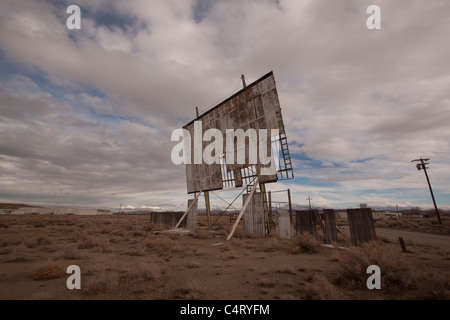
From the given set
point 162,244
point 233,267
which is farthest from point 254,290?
point 162,244

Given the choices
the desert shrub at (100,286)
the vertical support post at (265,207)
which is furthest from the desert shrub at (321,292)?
the vertical support post at (265,207)

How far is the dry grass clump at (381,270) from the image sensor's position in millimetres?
5008

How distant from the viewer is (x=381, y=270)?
5309 millimetres

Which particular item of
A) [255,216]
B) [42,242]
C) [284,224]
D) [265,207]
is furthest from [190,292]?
[42,242]

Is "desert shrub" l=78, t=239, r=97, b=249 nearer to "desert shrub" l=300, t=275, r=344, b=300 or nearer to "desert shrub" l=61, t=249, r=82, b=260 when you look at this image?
"desert shrub" l=61, t=249, r=82, b=260

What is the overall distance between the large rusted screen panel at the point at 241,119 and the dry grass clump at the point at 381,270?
8.79m

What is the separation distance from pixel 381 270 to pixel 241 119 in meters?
13.6

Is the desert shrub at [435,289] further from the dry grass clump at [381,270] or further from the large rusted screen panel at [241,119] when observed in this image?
the large rusted screen panel at [241,119]

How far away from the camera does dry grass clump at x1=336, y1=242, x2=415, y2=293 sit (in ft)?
16.4

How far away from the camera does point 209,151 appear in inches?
770

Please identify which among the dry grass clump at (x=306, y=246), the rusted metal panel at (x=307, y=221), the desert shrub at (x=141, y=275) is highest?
the rusted metal panel at (x=307, y=221)

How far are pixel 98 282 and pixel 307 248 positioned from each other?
8980mm

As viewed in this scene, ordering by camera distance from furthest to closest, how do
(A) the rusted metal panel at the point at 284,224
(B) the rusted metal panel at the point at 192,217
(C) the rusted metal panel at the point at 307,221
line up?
(B) the rusted metal panel at the point at 192,217 < (A) the rusted metal panel at the point at 284,224 < (C) the rusted metal panel at the point at 307,221
